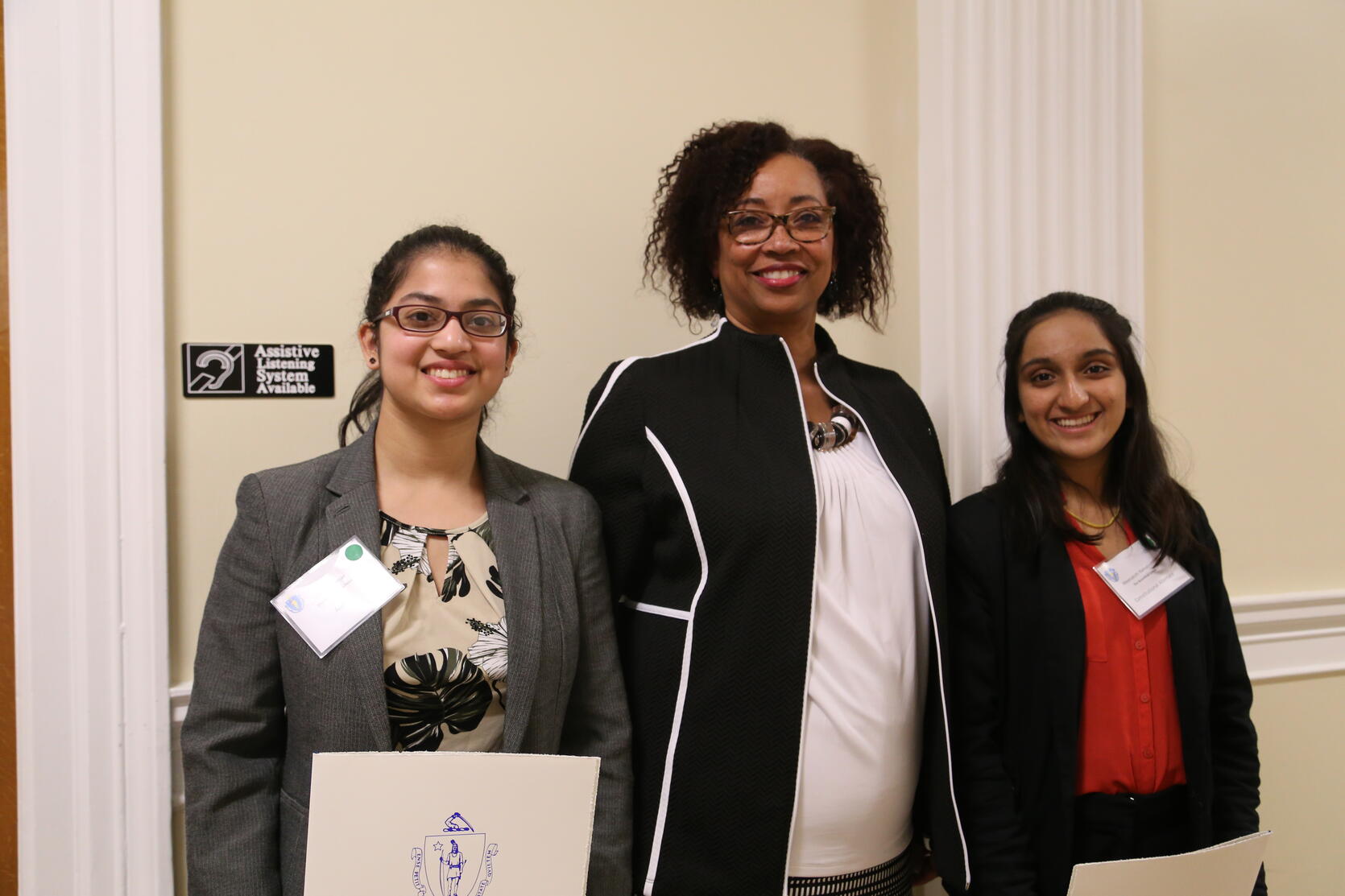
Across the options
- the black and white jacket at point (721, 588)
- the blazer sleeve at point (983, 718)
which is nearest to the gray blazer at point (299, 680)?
the black and white jacket at point (721, 588)

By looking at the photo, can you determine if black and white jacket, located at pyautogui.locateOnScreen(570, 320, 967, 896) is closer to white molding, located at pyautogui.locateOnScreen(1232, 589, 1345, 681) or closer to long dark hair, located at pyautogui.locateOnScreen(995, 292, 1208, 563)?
long dark hair, located at pyautogui.locateOnScreen(995, 292, 1208, 563)

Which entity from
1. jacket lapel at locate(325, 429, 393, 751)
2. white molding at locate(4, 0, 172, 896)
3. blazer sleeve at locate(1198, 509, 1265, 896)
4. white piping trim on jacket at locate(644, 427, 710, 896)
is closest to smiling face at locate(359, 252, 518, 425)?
jacket lapel at locate(325, 429, 393, 751)

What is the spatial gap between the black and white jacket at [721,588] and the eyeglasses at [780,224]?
0.17 m

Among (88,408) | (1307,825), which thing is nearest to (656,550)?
(88,408)

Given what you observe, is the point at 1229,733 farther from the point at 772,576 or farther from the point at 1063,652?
the point at 772,576

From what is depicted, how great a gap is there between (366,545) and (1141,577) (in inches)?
50.7

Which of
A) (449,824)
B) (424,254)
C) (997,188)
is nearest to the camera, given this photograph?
Answer: (449,824)

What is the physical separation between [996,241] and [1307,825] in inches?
73.3

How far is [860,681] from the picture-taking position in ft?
4.48

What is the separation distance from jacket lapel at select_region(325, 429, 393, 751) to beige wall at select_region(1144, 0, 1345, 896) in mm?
2024

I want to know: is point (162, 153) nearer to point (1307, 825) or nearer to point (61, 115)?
point (61, 115)

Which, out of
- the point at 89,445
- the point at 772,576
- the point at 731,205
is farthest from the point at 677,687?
the point at 89,445

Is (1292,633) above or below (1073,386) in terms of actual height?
below

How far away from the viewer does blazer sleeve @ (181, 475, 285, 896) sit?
1130 millimetres
